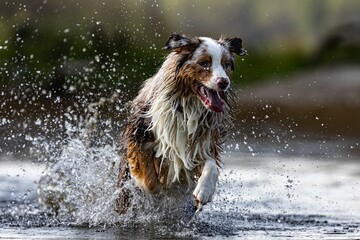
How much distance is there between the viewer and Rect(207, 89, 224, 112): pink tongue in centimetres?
1050

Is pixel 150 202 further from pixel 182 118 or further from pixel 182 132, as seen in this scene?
pixel 182 118

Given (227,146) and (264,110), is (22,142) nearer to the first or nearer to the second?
(227,146)

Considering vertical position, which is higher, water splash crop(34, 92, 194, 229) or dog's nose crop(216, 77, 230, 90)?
dog's nose crop(216, 77, 230, 90)

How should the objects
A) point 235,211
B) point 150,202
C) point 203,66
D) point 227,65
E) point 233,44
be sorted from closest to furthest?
point 203,66, point 227,65, point 233,44, point 150,202, point 235,211

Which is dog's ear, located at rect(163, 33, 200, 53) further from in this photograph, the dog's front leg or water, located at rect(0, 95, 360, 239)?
water, located at rect(0, 95, 360, 239)

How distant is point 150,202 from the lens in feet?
36.0

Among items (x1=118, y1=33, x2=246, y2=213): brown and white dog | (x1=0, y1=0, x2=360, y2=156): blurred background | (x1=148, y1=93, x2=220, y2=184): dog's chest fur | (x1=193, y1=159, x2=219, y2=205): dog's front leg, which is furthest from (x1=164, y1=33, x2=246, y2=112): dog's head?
(x1=0, y1=0, x2=360, y2=156): blurred background

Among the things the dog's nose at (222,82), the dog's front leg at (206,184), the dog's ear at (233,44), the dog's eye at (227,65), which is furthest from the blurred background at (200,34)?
the dog's nose at (222,82)

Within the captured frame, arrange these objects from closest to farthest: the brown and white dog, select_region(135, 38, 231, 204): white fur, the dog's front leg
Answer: the dog's front leg, the brown and white dog, select_region(135, 38, 231, 204): white fur

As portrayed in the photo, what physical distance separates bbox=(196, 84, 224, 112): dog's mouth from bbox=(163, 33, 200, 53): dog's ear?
0.32m

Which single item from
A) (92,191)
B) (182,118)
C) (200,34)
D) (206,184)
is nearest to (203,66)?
(182,118)

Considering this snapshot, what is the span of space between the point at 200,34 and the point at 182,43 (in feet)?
31.1

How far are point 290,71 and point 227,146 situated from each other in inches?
170

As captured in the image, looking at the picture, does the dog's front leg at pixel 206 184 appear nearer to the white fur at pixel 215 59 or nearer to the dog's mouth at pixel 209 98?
the dog's mouth at pixel 209 98
